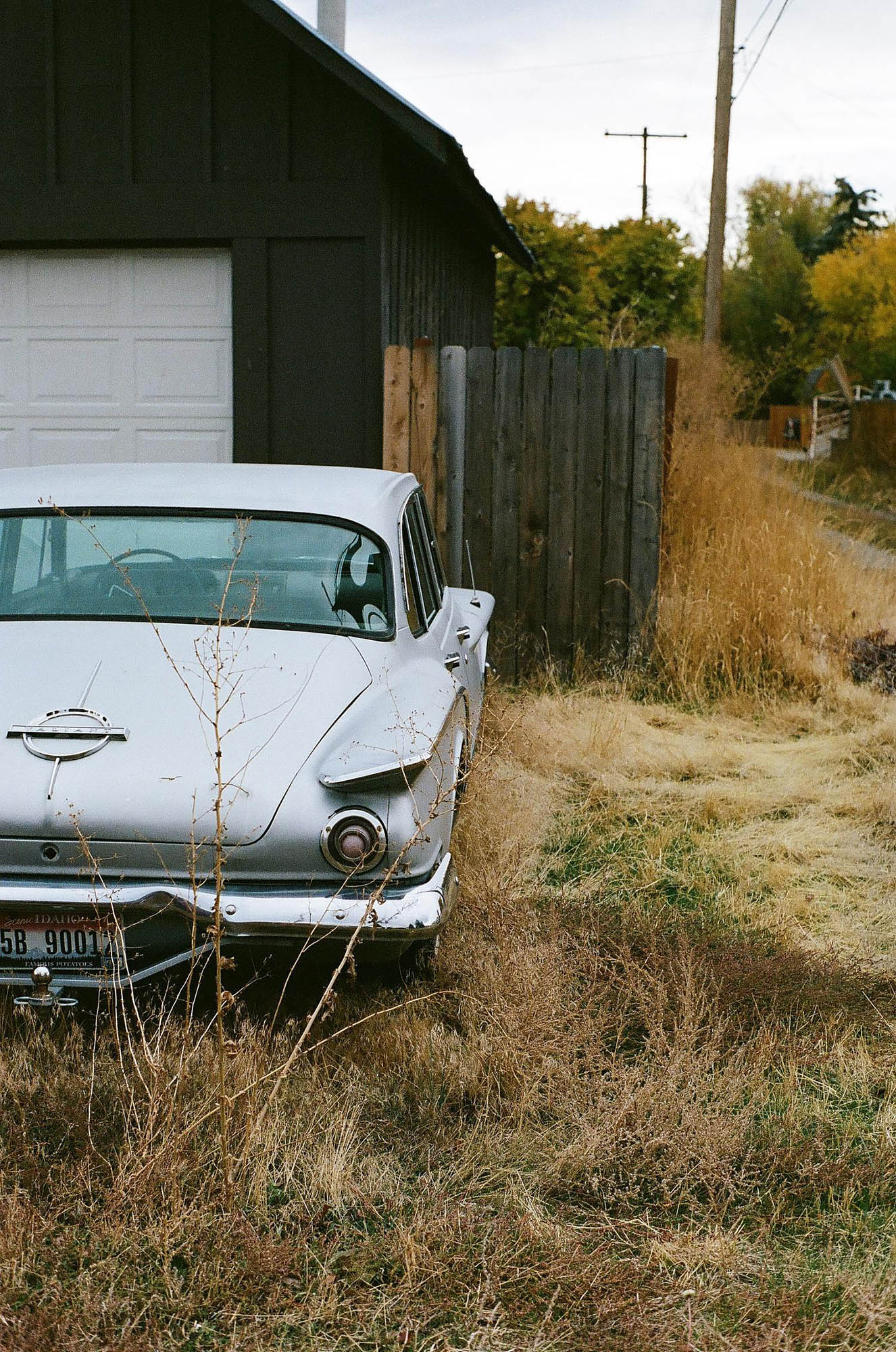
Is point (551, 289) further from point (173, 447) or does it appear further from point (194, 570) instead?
point (194, 570)

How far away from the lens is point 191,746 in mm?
3508

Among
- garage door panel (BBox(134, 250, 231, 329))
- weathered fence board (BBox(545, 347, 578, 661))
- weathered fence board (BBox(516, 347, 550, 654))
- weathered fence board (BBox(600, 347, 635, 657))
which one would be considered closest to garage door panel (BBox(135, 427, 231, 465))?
garage door panel (BBox(134, 250, 231, 329))

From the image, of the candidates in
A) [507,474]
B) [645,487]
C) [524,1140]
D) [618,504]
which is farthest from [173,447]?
[524,1140]

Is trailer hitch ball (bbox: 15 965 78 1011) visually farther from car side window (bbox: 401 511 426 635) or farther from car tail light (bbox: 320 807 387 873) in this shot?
car side window (bbox: 401 511 426 635)

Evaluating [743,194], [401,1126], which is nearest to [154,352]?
[401,1126]

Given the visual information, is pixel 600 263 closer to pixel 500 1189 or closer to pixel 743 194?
pixel 500 1189

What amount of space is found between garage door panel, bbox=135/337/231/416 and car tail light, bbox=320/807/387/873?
615 centimetres

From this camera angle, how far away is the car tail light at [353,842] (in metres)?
3.33

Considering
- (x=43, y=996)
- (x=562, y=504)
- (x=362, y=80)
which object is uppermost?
(x=362, y=80)

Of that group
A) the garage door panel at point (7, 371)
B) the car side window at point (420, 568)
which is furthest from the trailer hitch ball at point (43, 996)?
the garage door panel at point (7, 371)

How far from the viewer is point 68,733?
352 cm

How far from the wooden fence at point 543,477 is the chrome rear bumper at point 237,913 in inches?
196

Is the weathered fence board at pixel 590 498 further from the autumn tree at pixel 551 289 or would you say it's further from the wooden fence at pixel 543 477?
the autumn tree at pixel 551 289

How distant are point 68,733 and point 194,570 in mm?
1059
